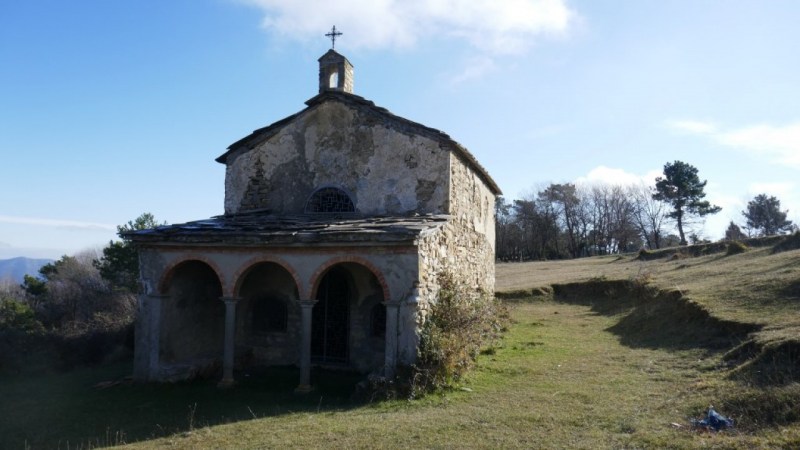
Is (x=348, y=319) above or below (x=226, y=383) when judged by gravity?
above

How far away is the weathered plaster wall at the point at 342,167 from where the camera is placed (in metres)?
14.3

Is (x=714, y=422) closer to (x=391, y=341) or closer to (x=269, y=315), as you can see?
(x=391, y=341)

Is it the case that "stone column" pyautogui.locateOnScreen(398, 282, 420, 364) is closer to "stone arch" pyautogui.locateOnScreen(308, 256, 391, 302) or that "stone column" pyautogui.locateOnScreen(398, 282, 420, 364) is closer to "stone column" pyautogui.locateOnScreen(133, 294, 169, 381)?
"stone arch" pyautogui.locateOnScreen(308, 256, 391, 302)

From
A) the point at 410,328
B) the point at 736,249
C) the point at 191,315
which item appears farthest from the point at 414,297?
the point at 736,249

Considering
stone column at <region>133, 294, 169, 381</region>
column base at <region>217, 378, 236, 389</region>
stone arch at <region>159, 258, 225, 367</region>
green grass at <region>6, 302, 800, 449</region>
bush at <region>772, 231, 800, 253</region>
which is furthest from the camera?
bush at <region>772, 231, 800, 253</region>

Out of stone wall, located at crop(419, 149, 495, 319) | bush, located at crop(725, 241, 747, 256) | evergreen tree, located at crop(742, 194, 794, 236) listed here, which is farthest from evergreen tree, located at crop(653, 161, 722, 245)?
stone wall, located at crop(419, 149, 495, 319)

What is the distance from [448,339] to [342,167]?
6.37m

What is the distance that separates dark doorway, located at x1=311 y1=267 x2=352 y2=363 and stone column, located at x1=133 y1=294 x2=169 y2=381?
374cm

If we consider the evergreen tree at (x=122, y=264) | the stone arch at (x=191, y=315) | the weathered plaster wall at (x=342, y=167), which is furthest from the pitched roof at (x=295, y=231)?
the evergreen tree at (x=122, y=264)

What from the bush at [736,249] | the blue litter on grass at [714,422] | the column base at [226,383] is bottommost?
the column base at [226,383]

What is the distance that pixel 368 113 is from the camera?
14953 mm

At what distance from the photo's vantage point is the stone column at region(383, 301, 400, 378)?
10.6 m

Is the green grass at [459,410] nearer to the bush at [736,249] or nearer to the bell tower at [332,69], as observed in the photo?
the bell tower at [332,69]

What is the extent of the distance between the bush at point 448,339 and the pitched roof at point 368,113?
390 cm
